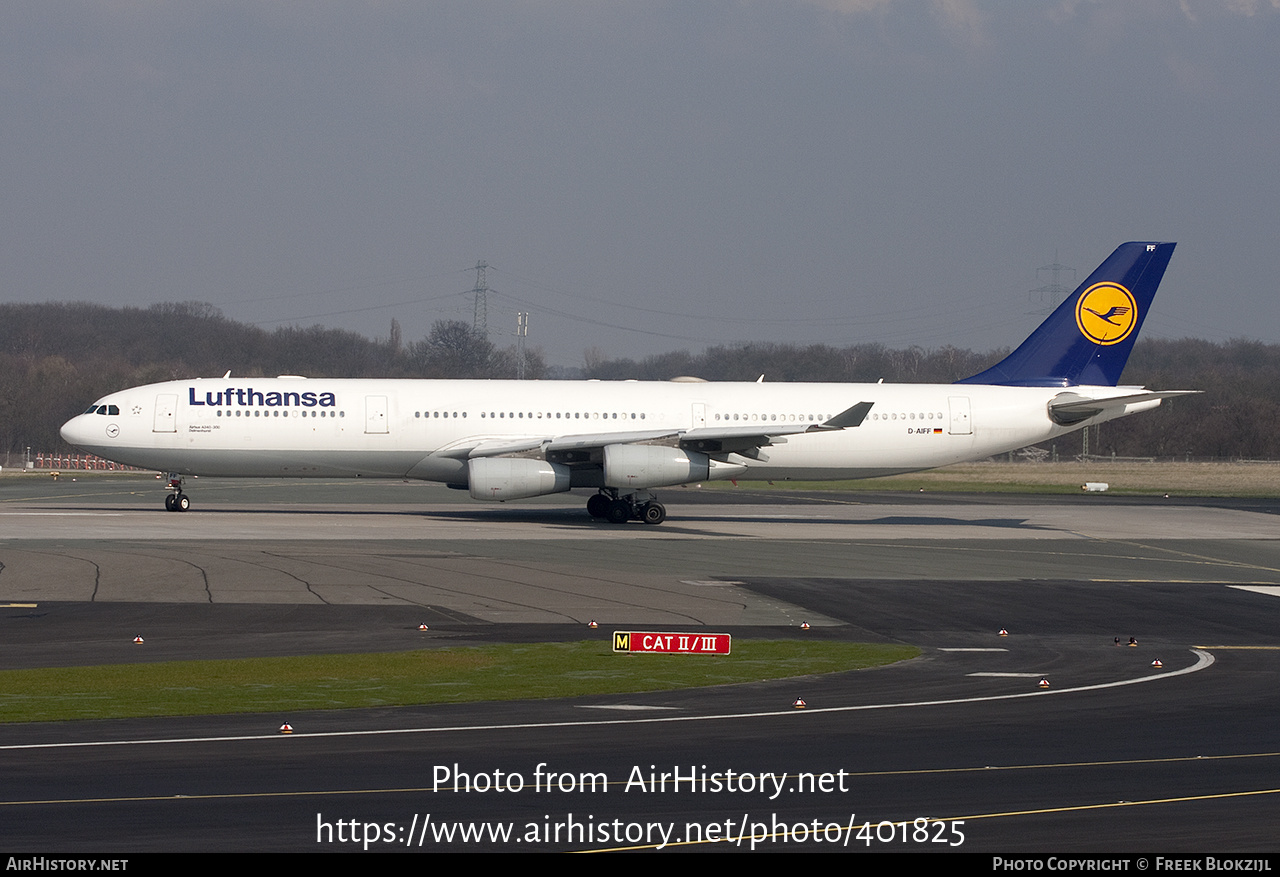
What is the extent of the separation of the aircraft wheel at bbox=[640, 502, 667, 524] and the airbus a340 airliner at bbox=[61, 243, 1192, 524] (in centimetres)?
7

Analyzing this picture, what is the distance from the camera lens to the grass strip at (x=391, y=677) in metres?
13.6

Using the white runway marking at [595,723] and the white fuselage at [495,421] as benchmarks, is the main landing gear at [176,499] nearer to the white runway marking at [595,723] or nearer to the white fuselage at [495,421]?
the white fuselage at [495,421]

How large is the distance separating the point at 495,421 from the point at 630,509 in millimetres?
5038

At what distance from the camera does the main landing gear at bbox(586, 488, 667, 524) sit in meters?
40.0

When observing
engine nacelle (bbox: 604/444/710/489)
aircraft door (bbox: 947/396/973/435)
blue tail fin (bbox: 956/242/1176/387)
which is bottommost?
engine nacelle (bbox: 604/444/710/489)

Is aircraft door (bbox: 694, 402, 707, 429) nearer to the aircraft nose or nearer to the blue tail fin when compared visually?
the blue tail fin

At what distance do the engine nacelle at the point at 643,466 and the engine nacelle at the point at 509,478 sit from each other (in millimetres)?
1722

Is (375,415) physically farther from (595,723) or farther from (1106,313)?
(595,723)

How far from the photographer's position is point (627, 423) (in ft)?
135

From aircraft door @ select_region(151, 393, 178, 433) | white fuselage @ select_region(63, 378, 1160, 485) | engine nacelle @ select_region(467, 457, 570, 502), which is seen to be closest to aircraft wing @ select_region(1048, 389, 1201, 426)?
white fuselage @ select_region(63, 378, 1160, 485)

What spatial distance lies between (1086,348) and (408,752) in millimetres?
36895

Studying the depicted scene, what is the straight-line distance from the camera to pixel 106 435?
1549 inches

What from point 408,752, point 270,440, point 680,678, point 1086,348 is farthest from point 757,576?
point 1086,348
